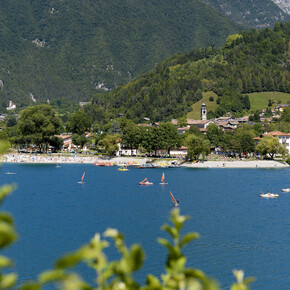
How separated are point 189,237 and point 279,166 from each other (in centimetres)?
13347

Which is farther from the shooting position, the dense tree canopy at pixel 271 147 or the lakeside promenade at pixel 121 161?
the dense tree canopy at pixel 271 147

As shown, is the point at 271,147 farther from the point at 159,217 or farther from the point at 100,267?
the point at 100,267

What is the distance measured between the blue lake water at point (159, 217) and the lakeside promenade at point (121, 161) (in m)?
15.8

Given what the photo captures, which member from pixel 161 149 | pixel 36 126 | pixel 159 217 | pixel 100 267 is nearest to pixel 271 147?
pixel 161 149

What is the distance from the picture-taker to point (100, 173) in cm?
11912

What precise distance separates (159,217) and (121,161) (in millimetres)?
83049

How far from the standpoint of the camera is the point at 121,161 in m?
146

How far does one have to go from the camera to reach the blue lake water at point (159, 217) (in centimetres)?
4141

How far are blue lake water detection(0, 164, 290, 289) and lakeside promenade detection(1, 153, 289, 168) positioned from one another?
15.8 m

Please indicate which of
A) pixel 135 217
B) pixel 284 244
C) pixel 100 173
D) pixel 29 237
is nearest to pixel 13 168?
pixel 100 173

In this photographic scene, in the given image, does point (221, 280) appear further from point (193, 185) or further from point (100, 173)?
point (100, 173)

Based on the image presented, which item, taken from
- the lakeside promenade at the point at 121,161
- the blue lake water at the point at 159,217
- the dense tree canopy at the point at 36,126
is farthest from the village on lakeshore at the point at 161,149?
the blue lake water at the point at 159,217

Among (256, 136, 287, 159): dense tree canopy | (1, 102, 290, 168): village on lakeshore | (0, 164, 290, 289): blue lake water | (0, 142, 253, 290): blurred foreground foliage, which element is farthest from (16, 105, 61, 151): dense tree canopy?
(0, 142, 253, 290): blurred foreground foliage

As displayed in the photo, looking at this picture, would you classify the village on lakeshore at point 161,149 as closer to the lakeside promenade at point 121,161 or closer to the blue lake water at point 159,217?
the lakeside promenade at point 121,161
